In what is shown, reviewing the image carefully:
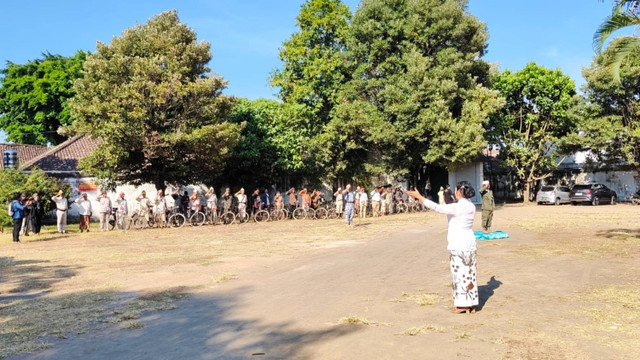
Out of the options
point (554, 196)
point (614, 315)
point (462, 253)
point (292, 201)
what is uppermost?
point (292, 201)

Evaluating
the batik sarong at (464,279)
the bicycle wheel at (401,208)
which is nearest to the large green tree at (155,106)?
the bicycle wheel at (401,208)

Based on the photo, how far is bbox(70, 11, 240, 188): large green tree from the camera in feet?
73.2

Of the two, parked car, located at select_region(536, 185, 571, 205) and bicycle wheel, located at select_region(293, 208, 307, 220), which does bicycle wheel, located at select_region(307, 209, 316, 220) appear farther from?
parked car, located at select_region(536, 185, 571, 205)

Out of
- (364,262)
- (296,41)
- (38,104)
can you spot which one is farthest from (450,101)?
(38,104)

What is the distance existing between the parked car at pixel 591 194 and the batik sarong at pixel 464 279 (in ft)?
111

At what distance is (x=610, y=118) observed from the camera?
34875mm

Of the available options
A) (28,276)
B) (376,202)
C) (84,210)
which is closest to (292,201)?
(376,202)

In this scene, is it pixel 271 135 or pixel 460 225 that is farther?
pixel 271 135

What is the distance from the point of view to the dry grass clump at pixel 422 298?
25.3 feet

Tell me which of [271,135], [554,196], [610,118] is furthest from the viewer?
[554,196]

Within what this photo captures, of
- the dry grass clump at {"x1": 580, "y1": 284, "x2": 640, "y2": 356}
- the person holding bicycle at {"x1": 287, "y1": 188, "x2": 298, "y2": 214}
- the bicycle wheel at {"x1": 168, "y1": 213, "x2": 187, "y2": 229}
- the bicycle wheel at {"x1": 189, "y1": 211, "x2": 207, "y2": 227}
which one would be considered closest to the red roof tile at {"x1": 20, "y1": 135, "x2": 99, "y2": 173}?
the bicycle wheel at {"x1": 168, "y1": 213, "x2": 187, "y2": 229}

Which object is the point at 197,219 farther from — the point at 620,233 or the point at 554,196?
the point at 554,196

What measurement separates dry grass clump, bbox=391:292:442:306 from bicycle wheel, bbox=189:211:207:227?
56.6 feet

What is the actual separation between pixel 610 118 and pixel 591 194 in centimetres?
546
